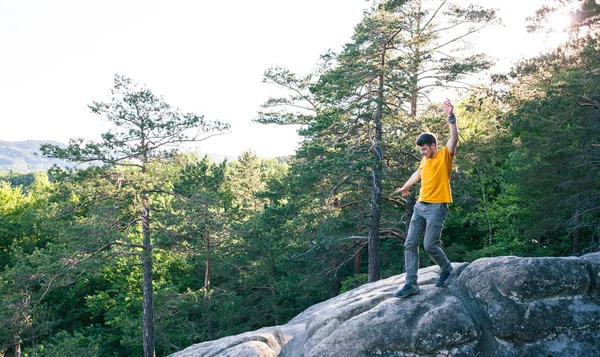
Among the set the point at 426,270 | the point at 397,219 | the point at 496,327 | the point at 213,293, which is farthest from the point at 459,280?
the point at 213,293

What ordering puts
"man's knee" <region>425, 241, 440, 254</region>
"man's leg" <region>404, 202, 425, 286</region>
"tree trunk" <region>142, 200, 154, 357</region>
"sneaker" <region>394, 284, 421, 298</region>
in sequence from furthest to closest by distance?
1. "tree trunk" <region>142, 200, 154, 357</region>
2. "sneaker" <region>394, 284, 421, 298</region>
3. "man's leg" <region>404, 202, 425, 286</region>
4. "man's knee" <region>425, 241, 440, 254</region>

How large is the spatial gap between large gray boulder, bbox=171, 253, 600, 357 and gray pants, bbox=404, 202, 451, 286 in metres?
0.48

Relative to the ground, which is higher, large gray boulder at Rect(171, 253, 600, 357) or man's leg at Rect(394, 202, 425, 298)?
man's leg at Rect(394, 202, 425, 298)

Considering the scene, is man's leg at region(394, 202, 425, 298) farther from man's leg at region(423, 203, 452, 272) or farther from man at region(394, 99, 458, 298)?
man's leg at region(423, 203, 452, 272)

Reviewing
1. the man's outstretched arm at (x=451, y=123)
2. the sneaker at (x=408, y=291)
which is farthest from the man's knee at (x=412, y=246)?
the man's outstretched arm at (x=451, y=123)

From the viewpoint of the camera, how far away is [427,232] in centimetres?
620

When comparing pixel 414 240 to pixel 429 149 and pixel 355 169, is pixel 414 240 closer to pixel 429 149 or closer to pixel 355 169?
pixel 429 149

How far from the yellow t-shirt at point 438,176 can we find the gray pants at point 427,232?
4.6 inches

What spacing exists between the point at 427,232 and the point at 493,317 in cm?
148

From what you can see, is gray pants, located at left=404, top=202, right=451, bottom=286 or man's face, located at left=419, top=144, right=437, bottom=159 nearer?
man's face, located at left=419, top=144, right=437, bottom=159

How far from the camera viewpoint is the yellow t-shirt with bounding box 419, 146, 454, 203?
5934mm

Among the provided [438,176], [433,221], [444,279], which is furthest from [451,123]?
[444,279]

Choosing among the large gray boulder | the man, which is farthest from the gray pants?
the large gray boulder

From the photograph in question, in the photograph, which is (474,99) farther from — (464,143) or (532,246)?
(532,246)
